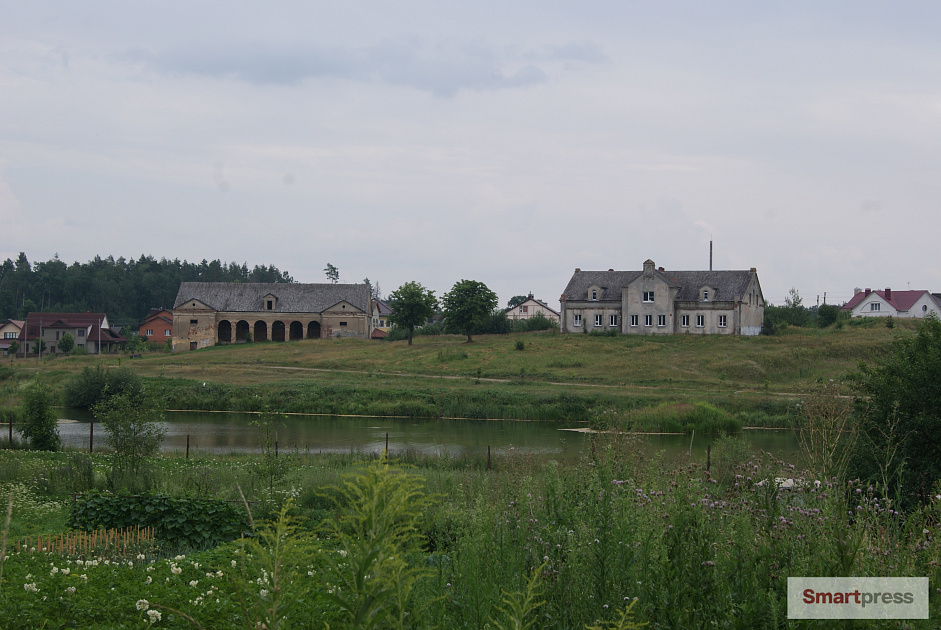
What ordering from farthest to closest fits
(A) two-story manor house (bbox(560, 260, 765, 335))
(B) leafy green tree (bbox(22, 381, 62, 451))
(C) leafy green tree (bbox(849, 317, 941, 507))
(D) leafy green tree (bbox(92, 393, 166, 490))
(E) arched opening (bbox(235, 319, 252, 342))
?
(E) arched opening (bbox(235, 319, 252, 342)), (A) two-story manor house (bbox(560, 260, 765, 335)), (B) leafy green tree (bbox(22, 381, 62, 451)), (D) leafy green tree (bbox(92, 393, 166, 490)), (C) leafy green tree (bbox(849, 317, 941, 507))

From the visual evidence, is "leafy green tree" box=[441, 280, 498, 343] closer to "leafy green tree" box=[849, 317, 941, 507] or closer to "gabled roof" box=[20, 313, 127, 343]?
"gabled roof" box=[20, 313, 127, 343]

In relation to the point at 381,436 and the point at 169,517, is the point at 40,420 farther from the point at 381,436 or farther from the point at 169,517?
the point at 169,517

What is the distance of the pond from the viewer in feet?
83.5

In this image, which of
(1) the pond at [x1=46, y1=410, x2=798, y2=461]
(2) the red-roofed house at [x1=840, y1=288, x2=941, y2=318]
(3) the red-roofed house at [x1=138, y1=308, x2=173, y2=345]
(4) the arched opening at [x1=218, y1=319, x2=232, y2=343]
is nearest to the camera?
(1) the pond at [x1=46, y1=410, x2=798, y2=461]

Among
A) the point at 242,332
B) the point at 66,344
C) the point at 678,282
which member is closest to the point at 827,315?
the point at 678,282

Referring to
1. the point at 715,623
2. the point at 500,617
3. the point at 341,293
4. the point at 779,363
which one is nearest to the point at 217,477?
the point at 500,617

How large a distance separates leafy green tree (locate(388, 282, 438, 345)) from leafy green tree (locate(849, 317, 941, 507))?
6131 cm

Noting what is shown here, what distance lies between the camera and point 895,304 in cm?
8969

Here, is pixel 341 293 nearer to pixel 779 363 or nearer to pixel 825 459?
pixel 779 363

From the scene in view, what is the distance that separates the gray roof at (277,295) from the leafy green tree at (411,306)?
7.87 metres

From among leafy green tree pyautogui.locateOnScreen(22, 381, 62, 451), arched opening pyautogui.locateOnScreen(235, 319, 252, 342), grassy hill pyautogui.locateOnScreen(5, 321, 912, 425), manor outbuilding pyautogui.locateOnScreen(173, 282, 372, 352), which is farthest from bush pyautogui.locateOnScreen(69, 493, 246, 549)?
arched opening pyautogui.locateOnScreen(235, 319, 252, 342)

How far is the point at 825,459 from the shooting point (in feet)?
20.4
